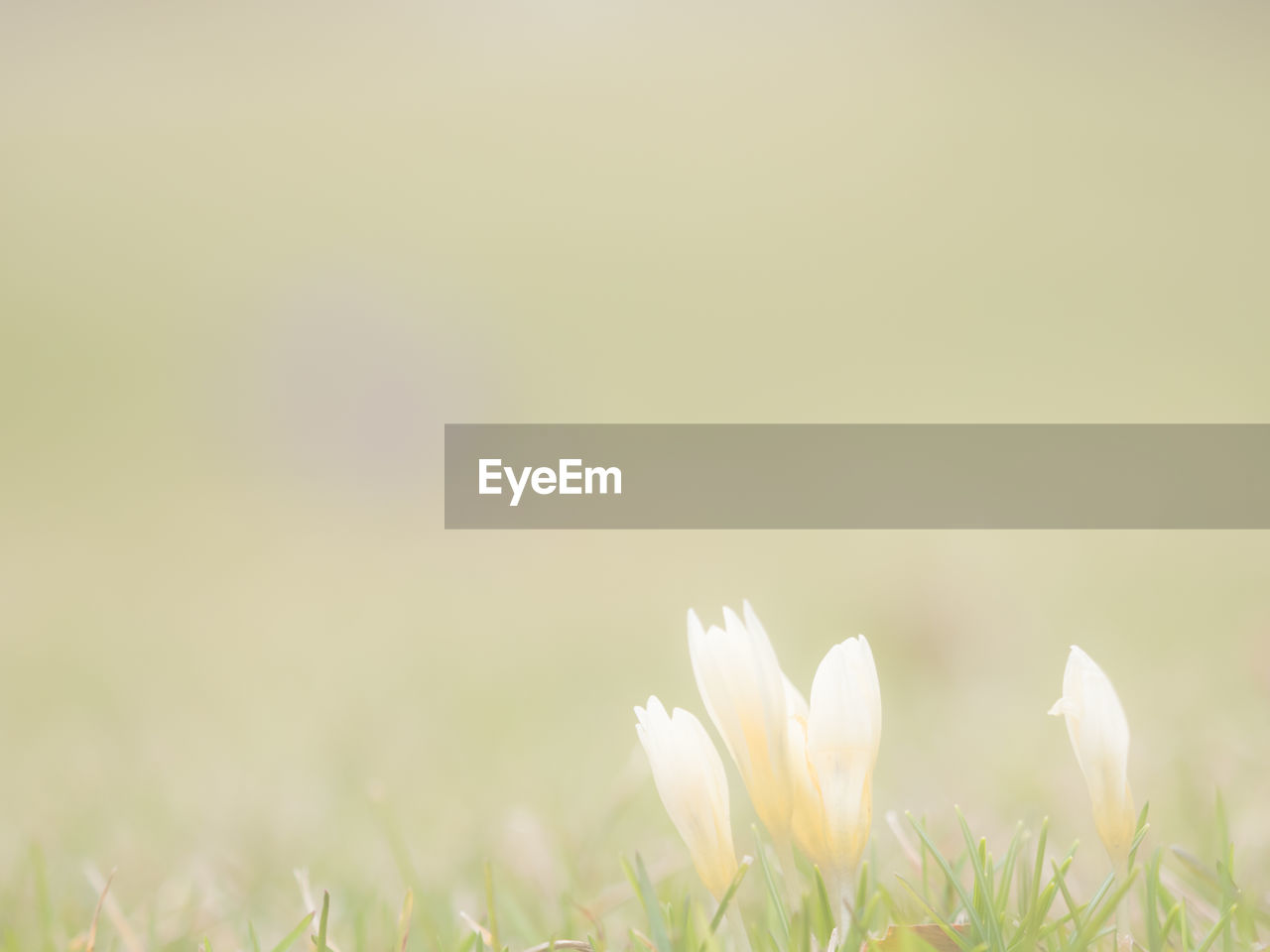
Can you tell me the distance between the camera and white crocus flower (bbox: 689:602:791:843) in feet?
2.90

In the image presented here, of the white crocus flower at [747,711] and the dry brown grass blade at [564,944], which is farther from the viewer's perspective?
the dry brown grass blade at [564,944]

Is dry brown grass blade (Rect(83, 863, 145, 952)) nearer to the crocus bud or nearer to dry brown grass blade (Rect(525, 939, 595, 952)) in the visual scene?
dry brown grass blade (Rect(525, 939, 595, 952))

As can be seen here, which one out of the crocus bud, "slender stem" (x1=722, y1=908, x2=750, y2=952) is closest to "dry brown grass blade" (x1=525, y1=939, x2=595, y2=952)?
"slender stem" (x1=722, y1=908, x2=750, y2=952)

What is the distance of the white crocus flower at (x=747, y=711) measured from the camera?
88 centimetres

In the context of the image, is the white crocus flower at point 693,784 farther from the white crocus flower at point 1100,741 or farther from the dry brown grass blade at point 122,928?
the dry brown grass blade at point 122,928

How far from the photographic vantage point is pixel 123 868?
2.10 metres

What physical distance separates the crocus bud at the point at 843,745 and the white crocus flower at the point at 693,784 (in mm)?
77

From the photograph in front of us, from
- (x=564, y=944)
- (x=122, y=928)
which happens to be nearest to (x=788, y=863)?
(x=564, y=944)

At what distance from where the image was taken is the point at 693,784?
36.6 inches

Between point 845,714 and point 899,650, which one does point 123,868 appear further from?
point 899,650

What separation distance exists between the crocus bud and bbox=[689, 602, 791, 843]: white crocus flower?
3cm

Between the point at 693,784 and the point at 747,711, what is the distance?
0.09m

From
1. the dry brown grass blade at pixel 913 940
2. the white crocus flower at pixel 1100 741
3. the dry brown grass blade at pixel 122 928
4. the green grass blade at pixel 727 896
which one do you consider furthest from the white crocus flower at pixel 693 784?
the dry brown grass blade at pixel 122 928

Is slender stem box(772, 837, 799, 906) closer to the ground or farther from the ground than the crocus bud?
closer to the ground
